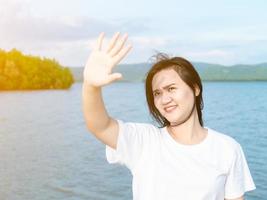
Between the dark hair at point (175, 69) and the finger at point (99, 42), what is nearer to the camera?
the finger at point (99, 42)

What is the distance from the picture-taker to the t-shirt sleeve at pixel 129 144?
101 inches

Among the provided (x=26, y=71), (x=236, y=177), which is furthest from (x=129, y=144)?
(x=26, y=71)

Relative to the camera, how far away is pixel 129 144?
258cm

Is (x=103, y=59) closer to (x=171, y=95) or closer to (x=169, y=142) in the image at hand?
(x=171, y=95)

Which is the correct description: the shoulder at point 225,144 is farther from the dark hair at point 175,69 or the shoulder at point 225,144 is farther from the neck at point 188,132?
the dark hair at point 175,69

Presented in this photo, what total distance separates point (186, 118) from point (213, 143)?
6.6 inches

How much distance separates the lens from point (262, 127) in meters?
36.6

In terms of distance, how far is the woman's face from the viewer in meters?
2.64

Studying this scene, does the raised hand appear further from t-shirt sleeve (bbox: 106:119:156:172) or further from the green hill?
the green hill

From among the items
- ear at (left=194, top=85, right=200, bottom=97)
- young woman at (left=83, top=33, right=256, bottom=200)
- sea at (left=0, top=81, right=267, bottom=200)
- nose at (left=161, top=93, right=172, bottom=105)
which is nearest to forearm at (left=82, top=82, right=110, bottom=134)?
young woman at (left=83, top=33, right=256, bottom=200)

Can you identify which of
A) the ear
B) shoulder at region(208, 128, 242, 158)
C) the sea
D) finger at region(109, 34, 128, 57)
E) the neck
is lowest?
the sea

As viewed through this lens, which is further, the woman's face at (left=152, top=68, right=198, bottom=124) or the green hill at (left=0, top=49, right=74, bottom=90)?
the green hill at (left=0, top=49, right=74, bottom=90)

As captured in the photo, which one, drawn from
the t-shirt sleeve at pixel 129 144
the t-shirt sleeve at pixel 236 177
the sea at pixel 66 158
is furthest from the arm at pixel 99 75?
the sea at pixel 66 158

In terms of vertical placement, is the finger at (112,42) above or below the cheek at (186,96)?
above
